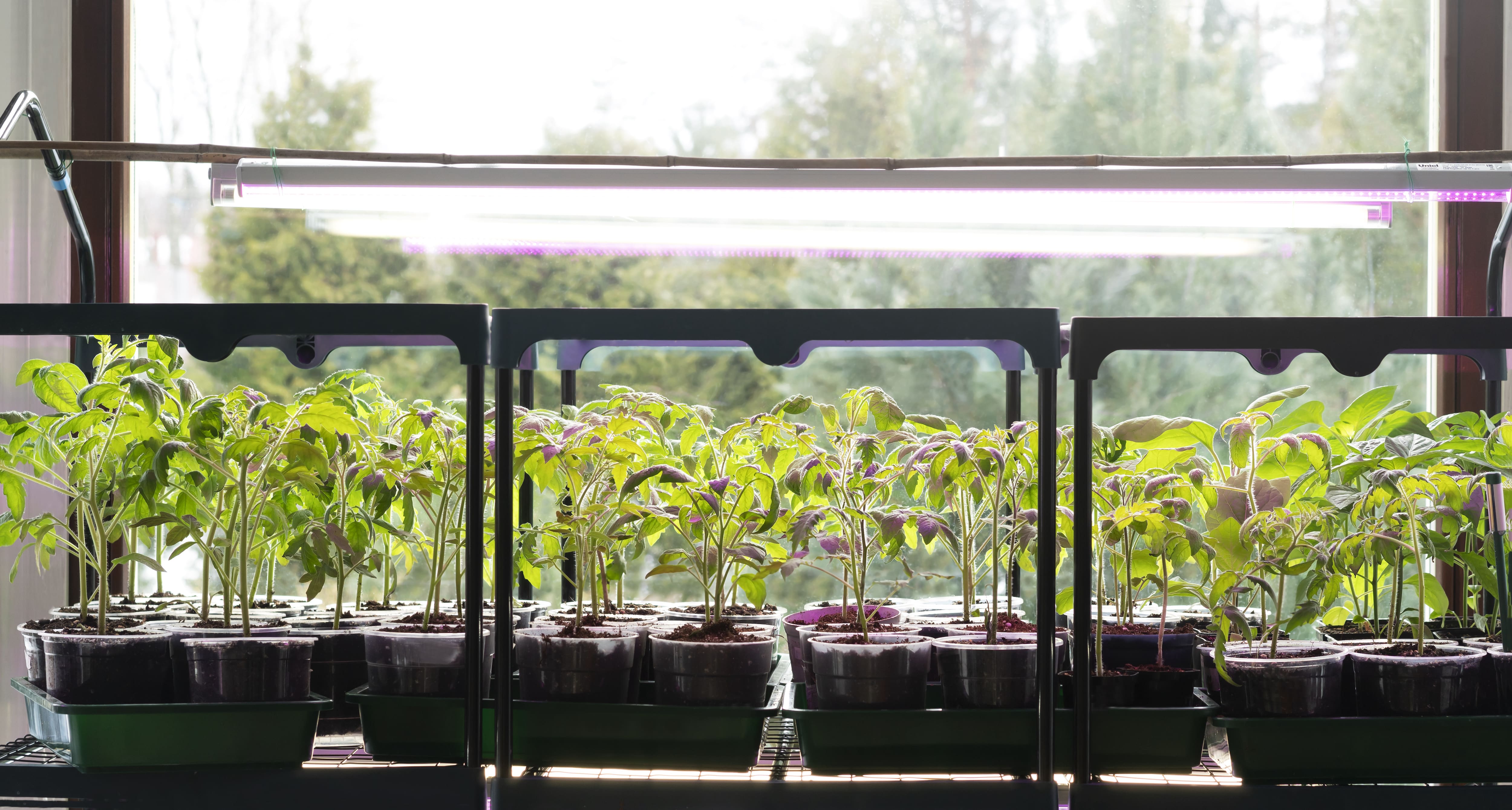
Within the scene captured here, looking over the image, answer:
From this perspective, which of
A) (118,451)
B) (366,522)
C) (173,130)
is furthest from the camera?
(173,130)

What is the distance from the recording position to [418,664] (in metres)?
1.05

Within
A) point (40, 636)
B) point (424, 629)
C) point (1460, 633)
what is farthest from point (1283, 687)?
point (40, 636)

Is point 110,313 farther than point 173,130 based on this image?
No

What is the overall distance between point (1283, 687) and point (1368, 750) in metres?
0.09

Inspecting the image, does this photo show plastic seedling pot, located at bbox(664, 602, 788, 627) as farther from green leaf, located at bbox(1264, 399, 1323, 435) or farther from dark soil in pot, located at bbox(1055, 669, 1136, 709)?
green leaf, located at bbox(1264, 399, 1323, 435)

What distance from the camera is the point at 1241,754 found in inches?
37.5

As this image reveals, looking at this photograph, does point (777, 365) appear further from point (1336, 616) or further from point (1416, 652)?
point (1336, 616)

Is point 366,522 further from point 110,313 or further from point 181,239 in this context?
point 181,239

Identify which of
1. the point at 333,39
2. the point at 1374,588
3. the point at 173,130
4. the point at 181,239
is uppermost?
the point at 333,39

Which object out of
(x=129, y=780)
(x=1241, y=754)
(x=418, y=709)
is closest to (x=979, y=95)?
(x=1241, y=754)

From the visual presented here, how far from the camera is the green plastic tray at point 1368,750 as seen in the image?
0.95 meters

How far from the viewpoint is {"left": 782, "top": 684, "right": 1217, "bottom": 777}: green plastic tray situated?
966 millimetres

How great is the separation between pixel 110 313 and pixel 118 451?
0.20 m

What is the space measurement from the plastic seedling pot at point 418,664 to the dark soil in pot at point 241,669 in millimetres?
84
